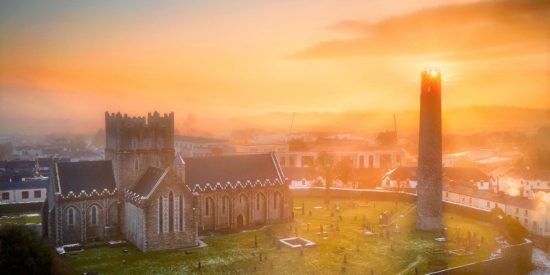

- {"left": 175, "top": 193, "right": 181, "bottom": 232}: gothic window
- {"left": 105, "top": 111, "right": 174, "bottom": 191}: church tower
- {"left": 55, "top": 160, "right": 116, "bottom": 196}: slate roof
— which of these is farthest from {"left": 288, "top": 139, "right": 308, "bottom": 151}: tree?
{"left": 175, "top": 193, "right": 181, "bottom": 232}: gothic window

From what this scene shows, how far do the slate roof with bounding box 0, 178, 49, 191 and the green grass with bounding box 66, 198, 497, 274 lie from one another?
33.7 metres

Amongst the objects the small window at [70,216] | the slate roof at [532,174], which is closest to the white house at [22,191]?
the small window at [70,216]

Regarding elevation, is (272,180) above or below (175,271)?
above

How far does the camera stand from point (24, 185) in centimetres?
7744

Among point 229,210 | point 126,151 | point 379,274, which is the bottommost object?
point 379,274

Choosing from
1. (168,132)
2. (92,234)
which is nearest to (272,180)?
(168,132)

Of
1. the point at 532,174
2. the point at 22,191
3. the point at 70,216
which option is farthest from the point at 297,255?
the point at 532,174

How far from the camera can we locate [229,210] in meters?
59.7

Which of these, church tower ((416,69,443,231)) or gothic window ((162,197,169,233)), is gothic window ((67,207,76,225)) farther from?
church tower ((416,69,443,231))

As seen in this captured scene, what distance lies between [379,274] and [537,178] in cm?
5388

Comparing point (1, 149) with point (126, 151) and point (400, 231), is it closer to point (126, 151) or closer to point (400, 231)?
point (126, 151)

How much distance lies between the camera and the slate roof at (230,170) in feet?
194

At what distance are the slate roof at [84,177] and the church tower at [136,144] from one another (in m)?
0.91

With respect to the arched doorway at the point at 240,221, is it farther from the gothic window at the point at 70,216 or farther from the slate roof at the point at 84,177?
the gothic window at the point at 70,216
